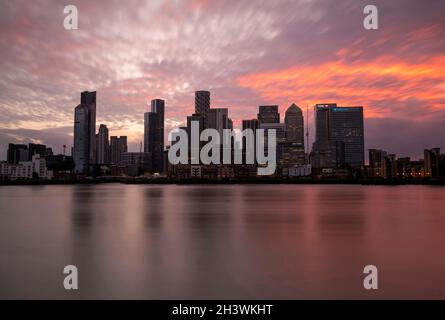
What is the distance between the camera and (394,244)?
21.0 meters

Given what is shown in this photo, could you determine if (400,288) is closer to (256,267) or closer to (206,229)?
(256,267)

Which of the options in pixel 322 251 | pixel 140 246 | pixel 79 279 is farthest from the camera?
pixel 140 246

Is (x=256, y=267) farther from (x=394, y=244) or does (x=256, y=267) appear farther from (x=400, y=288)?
(x=394, y=244)

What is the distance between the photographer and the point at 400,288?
482 inches

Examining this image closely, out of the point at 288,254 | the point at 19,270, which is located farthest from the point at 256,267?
the point at 19,270

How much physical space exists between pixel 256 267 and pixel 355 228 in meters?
16.0

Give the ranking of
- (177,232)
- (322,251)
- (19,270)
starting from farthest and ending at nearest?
1. (177,232)
2. (322,251)
3. (19,270)

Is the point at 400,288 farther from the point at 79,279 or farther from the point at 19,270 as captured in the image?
the point at 19,270
